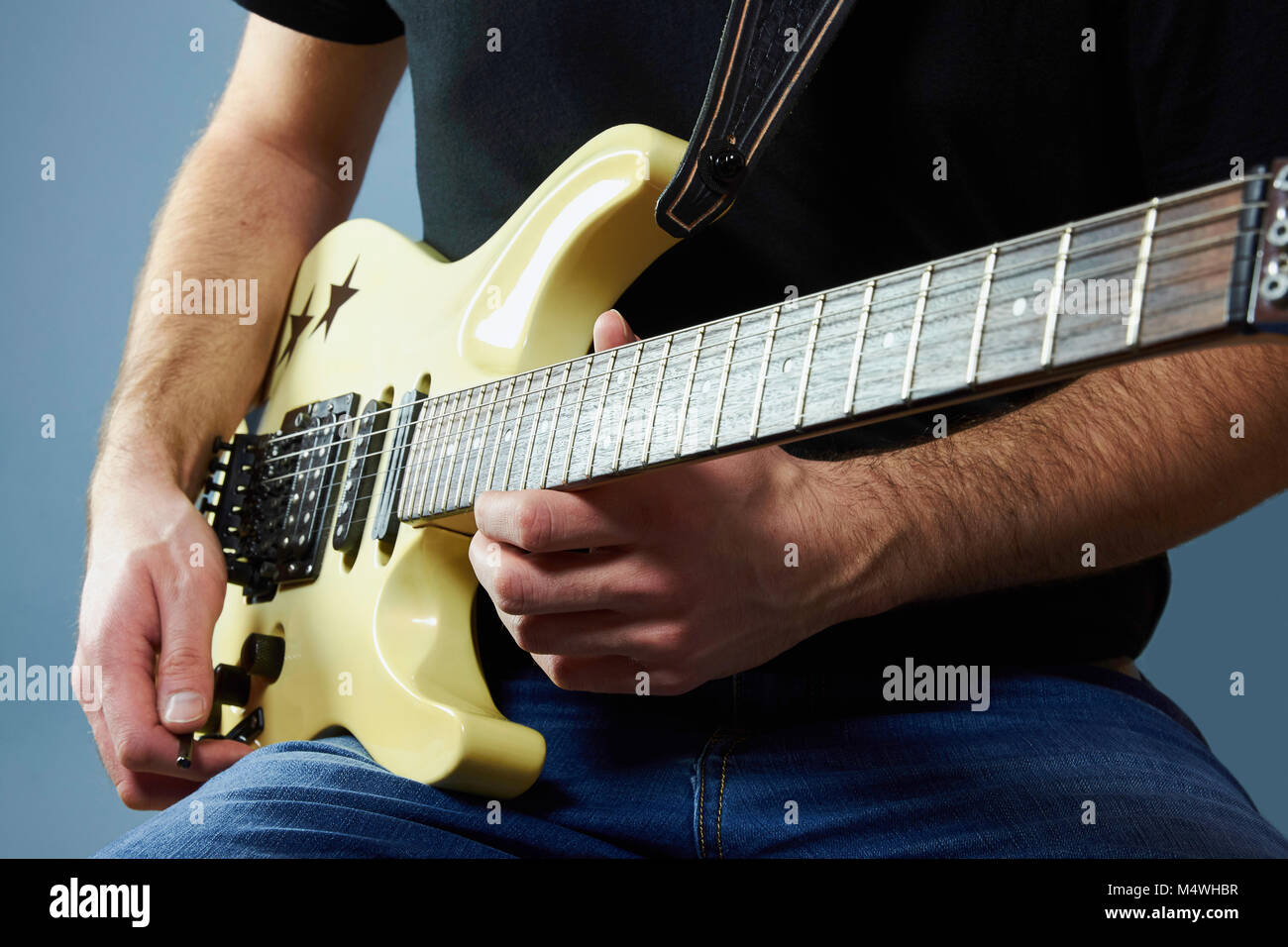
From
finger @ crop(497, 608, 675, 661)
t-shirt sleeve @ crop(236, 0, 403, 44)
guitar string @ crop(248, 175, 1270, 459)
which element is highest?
t-shirt sleeve @ crop(236, 0, 403, 44)

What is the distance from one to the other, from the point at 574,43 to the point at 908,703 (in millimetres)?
668

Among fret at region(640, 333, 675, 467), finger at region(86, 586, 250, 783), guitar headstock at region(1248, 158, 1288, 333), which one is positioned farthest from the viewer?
finger at region(86, 586, 250, 783)

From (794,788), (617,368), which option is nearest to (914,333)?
(617,368)

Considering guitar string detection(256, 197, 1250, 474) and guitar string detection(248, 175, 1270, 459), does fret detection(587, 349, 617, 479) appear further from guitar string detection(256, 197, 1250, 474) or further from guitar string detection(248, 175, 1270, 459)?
guitar string detection(248, 175, 1270, 459)

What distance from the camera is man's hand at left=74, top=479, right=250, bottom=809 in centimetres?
93

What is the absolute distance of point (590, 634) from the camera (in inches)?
26.4

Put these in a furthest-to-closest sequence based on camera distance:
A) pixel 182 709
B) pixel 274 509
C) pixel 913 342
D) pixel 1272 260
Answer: pixel 274 509, pixel 182 709, pixel 913 342, pixel 1272 260

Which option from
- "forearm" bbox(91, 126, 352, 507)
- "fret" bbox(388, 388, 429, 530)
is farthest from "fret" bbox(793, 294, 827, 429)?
"forearm" bbox(91, 126, 352, 507)

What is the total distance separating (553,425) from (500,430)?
0.24 feet

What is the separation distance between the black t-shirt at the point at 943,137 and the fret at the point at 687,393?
11.6 inches

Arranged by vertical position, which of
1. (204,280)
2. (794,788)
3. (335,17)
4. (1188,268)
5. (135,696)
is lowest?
(794,788)

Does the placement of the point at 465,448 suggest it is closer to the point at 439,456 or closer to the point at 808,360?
the point at 439,456
